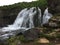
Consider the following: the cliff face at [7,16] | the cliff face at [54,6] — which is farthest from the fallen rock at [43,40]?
the cliff face at [7,16]

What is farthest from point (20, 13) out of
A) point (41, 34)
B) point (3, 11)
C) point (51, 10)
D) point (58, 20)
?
point (41, 34)

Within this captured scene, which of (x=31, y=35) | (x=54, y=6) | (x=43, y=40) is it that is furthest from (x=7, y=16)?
(x=43, y=40)

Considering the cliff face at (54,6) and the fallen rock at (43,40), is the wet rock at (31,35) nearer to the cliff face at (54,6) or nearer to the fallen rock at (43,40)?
the fallen rock at (43,40)

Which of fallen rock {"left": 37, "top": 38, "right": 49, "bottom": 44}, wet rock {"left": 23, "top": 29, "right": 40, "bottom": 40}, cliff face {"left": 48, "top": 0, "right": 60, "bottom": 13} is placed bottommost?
fallen rock {"left": 37, "top": 38, "right": 49, "bottom": 44}

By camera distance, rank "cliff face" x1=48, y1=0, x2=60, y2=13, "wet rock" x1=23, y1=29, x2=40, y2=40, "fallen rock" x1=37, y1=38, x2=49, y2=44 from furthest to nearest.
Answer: "cliff face" x1=48, y1=0, x2=60, y2=13 → "wet rock" x1=23, y1=29, x2=40, y2=40 → "fallen rock" x1=37, y1=38, x2=49, y2=44

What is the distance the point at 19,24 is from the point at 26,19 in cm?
97

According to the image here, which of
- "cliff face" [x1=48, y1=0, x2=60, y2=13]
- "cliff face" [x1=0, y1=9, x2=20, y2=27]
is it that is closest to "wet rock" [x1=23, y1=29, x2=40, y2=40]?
"cliff face" [x1=48, y1=0, x2=60, y2=13]

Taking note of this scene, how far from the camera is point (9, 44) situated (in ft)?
33.9

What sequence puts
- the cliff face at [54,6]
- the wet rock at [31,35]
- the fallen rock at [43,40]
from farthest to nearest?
the cliff face at [54,6]
the wet rock at [31,35]
the fallen rock at [43,40]

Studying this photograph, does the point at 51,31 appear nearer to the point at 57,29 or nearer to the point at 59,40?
the point at 57,29

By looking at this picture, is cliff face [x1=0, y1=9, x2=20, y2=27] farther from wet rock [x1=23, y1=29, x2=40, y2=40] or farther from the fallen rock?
the fallen rock

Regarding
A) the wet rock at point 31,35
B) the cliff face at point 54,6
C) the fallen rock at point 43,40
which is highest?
the cliff face at point 54,6

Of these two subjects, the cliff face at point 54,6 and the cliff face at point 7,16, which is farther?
the cliff face at point 7,16

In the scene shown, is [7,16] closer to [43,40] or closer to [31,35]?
[31,35]
